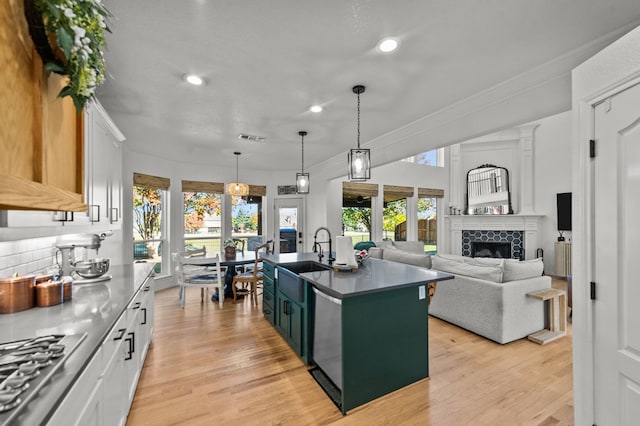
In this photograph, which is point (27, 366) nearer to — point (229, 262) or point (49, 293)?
point (49, 293)

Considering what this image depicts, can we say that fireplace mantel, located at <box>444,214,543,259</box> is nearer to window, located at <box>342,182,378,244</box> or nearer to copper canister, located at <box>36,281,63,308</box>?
window, located at <box>342,182,378,244</box>

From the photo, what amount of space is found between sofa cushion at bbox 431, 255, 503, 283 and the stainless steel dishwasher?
201 centimetres

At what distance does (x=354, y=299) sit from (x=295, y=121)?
8.13 feet

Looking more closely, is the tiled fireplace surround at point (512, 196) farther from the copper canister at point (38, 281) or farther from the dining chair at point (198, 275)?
the copper canister at point (38, 281)

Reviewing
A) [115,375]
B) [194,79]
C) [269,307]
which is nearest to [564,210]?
[269,307]

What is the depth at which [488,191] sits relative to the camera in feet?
24.7

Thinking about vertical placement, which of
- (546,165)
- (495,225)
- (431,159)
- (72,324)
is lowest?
(72,324)

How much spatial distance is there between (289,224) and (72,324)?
577 cm

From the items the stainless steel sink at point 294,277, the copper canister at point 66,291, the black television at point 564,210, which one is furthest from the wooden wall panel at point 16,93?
the black television at point 564,210

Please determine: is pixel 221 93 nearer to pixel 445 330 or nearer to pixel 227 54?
pixel 227 54

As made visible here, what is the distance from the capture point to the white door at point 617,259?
1352mm

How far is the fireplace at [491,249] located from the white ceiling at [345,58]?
511 cm

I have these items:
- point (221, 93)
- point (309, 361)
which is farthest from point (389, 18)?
point (309, 361)

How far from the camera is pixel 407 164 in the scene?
7570 millimetres
